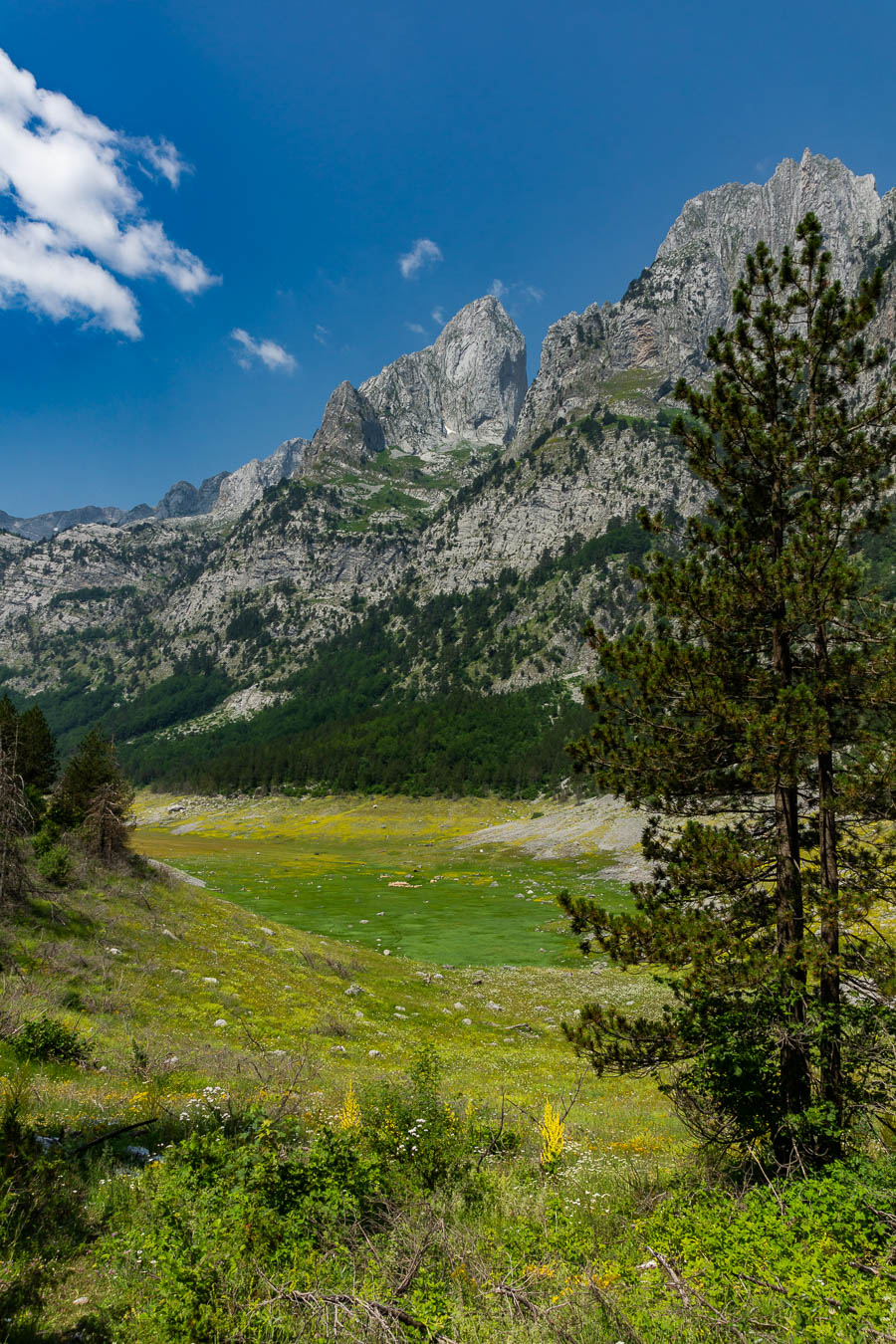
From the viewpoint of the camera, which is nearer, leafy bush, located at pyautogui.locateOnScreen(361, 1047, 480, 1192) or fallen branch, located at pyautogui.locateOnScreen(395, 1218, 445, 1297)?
fallen branch, located at pyautogui.locateOnScreen(395, 1218, 445, 1297)

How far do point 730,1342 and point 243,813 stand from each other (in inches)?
5068

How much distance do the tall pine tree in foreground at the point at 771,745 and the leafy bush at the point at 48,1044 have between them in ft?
30.4

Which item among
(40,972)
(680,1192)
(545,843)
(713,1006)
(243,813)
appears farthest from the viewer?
(243,813)

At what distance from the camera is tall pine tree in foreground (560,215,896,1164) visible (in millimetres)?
7809

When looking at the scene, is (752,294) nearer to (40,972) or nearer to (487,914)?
(40,972)

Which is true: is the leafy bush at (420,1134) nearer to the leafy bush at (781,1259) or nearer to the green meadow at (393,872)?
the leafy bush at (781,1259)

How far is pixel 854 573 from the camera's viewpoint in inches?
340

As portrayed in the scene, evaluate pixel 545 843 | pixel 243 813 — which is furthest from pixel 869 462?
pixel 243 813

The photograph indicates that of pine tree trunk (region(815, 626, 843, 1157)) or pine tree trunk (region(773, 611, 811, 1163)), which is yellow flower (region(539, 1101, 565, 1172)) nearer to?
pine tree trunk (region(773, 611, 811, 1163))

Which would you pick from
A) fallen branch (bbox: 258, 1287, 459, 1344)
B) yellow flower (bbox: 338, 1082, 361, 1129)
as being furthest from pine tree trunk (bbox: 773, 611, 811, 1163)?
yellow flower (bbox: 338, 1082, 361, 1129)

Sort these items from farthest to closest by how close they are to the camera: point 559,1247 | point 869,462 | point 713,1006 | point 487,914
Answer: point 487,914 < point 869,462 < point 713,1006 < point 559,1247

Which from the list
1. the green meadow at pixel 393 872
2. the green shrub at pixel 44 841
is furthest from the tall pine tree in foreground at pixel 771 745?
the green shrub at pixel 44 841

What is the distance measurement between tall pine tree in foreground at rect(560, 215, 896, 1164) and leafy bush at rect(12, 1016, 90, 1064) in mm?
9255

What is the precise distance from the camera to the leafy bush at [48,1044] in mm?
10398
